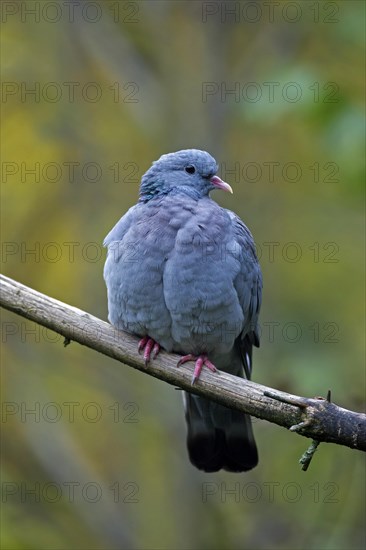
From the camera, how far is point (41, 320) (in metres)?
4.98

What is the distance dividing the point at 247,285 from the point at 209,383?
0.92 meters

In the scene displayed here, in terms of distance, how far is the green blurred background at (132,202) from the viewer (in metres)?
7.29

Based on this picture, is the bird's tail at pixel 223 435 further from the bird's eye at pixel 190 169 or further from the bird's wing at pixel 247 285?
the bird's eye at pixel 190 169

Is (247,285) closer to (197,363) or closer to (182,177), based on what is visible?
(197,363)

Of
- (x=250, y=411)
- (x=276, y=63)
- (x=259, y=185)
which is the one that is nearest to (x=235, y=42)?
(x=276, y=63)

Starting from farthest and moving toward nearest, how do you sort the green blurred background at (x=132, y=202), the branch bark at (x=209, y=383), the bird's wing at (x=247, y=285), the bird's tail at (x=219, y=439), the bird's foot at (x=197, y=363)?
A: the green blurred background at (x=132, y=202) < the bird's tail at (x=219, y=439) < the bird's wing at (x=247, y=285) < the bird's foot at (x=197, y=363) < the branch bark at (x=209, y=383)

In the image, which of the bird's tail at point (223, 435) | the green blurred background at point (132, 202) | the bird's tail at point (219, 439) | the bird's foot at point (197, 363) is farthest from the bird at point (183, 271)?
the green blurred background at point (132, 202)

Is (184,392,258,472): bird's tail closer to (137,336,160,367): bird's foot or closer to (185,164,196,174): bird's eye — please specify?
(137,336,160,367): bird's foot

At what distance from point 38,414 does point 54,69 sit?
3466 mm

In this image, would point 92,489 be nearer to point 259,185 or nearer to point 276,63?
point 259,185

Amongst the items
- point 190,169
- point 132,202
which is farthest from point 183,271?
point 132,202

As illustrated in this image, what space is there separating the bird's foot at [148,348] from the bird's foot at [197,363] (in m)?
0.17

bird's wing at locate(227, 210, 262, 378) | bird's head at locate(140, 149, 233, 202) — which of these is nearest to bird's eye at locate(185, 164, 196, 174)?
bird's head at locate(140, 149, 233, 202)

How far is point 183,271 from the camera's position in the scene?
5.16m
